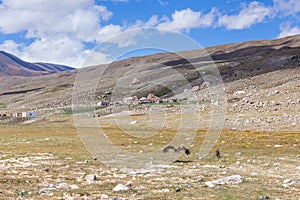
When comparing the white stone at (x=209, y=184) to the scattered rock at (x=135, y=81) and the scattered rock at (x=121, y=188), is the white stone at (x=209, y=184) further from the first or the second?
the scattered rock at (x=135, y=81)

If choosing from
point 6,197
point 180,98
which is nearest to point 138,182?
point 6,197

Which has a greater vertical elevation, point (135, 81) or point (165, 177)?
point (135, 81)

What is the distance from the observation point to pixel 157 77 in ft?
643

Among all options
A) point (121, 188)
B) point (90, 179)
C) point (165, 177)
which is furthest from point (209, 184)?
point (90, 179)

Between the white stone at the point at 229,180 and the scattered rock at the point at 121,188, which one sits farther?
the white stone at the point at 229,180

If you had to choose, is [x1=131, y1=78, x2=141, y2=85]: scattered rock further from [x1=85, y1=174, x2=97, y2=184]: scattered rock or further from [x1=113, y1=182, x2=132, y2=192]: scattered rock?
[x1=113, y1=182, x2=132, y2=192]: scattered rock

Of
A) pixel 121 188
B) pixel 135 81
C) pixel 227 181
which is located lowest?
pixel 227 181

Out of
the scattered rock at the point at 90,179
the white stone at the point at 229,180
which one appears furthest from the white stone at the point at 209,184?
the scattered rock at the point at 90,179

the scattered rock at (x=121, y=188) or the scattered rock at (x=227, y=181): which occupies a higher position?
the scattered rock at (x=121, y=188)

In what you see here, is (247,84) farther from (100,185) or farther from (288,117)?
(100,185)

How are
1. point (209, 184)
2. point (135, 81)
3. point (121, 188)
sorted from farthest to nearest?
1. point (135, 81)
2. point (209, 184)
3. point (121, 188)

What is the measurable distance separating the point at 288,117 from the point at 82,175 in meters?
60.2

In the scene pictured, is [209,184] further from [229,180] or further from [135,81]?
[135,81]

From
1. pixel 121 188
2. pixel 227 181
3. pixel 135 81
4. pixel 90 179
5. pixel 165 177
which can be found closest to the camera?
pixel 121 188
